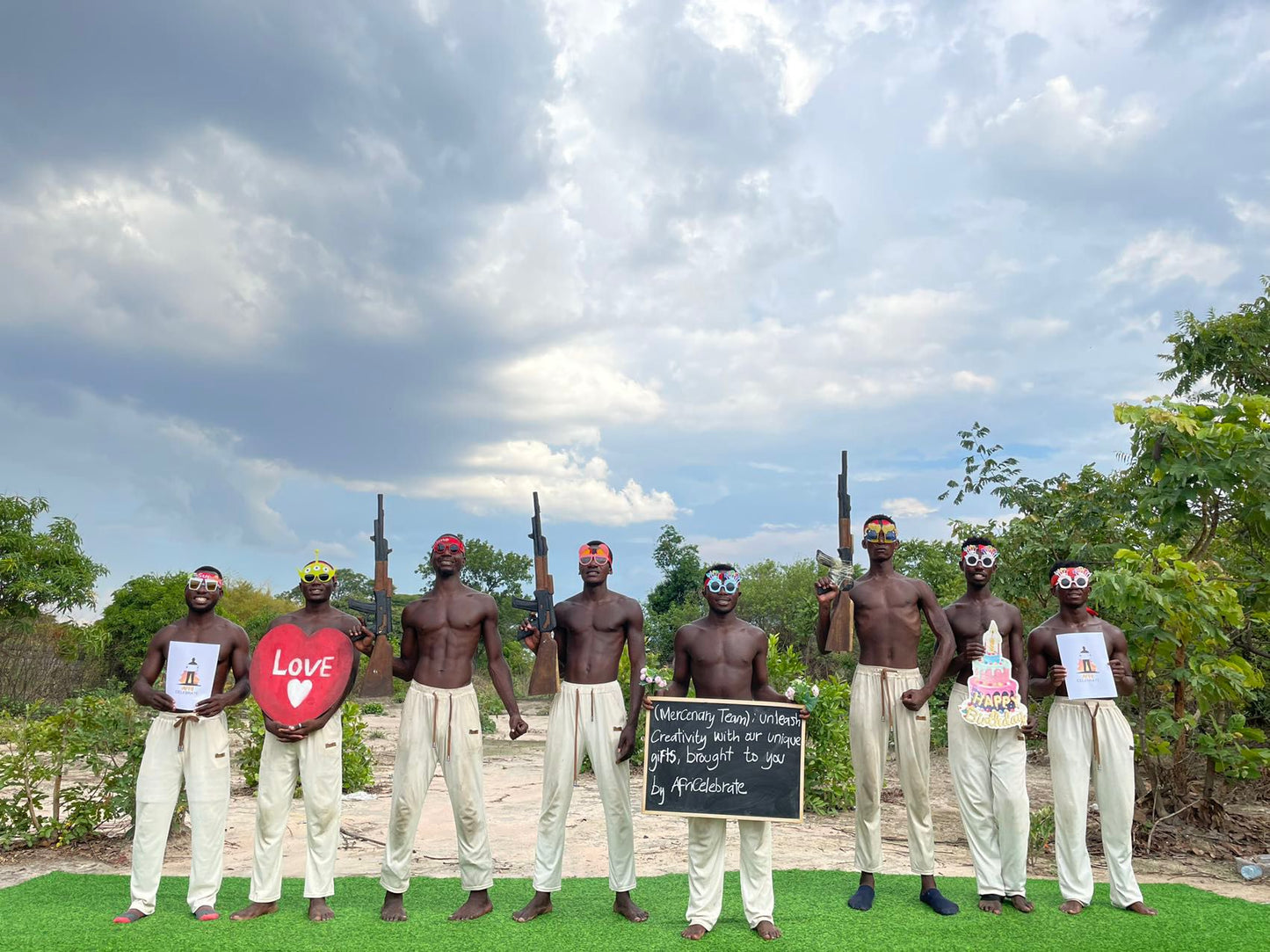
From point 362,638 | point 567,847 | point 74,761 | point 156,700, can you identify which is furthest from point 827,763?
point 74,761

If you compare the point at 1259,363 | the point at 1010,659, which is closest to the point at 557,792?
the point at 1010,659

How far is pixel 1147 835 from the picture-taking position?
904cm

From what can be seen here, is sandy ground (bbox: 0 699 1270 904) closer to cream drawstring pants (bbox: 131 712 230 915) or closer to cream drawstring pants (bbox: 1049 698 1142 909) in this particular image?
cream drawstring pants (bbox: 1049 698 1142 909)

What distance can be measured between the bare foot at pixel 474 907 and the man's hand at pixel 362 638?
184cm

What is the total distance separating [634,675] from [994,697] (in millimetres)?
2541

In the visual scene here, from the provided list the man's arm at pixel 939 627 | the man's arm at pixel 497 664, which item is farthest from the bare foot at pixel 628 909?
the man's arm at pixel 939 627

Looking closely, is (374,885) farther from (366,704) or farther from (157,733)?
(366,704)

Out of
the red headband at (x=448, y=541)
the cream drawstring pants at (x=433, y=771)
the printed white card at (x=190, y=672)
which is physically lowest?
the cream drawstring pants at (x=433, y=771)

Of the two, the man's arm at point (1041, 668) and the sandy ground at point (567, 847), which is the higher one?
the man's arm at point (1041, 668)

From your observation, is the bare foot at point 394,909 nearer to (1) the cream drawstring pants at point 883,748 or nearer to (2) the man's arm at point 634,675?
(2) the man's arm at point 634,675

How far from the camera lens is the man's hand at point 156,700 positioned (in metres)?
6.16

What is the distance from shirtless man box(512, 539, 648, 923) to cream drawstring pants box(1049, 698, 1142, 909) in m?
3.06

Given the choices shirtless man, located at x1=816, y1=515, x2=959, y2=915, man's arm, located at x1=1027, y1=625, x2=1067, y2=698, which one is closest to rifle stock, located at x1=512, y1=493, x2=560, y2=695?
shirtless man, located at x1=816, y1=515, x2=959, y2=915

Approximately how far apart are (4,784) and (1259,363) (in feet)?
66.1
